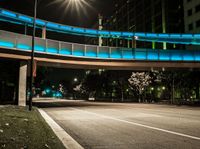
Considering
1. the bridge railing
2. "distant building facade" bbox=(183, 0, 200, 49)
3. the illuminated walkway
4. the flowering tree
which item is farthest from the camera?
"distant building facade" bbox=(183, 0, 200, 49)

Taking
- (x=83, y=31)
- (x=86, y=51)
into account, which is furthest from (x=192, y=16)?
(x=86, y=51)

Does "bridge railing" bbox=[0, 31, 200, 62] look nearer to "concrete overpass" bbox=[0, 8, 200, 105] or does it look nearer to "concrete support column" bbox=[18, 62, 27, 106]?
"concrete overpass" bbox=[0, 8, 200, 105]

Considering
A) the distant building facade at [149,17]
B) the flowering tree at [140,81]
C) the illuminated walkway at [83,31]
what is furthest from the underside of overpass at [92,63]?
the distant building facade at [149,17]

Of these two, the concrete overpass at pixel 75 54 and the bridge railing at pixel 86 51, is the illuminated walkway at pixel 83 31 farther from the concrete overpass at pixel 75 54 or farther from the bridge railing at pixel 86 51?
the bridge railing at pixel 86 51

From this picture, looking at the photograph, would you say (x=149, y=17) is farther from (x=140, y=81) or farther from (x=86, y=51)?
(x=86, y=51)

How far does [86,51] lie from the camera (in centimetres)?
3391

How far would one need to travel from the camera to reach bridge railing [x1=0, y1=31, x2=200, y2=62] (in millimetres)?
28341

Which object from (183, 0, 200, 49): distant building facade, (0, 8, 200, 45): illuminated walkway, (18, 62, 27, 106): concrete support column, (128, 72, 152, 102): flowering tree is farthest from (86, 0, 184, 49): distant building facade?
(18, 62, 27, 106): concrete support column

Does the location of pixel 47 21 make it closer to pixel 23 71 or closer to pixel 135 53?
pixel 23 71

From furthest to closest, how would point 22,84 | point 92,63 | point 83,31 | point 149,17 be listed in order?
point 149,17
point 83,31
point 92,63
point 22,84

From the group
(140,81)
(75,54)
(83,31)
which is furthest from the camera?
(140,81)

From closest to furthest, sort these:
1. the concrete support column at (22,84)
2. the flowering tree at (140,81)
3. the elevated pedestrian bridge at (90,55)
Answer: the elevated pedestrian bridge at (90,55) < the concrete support column at (22,84) < the flowering tree at (140,81)

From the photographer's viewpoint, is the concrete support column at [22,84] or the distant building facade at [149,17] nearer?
the concrete support column at [22,84]

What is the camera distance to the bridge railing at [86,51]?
28341 mm
